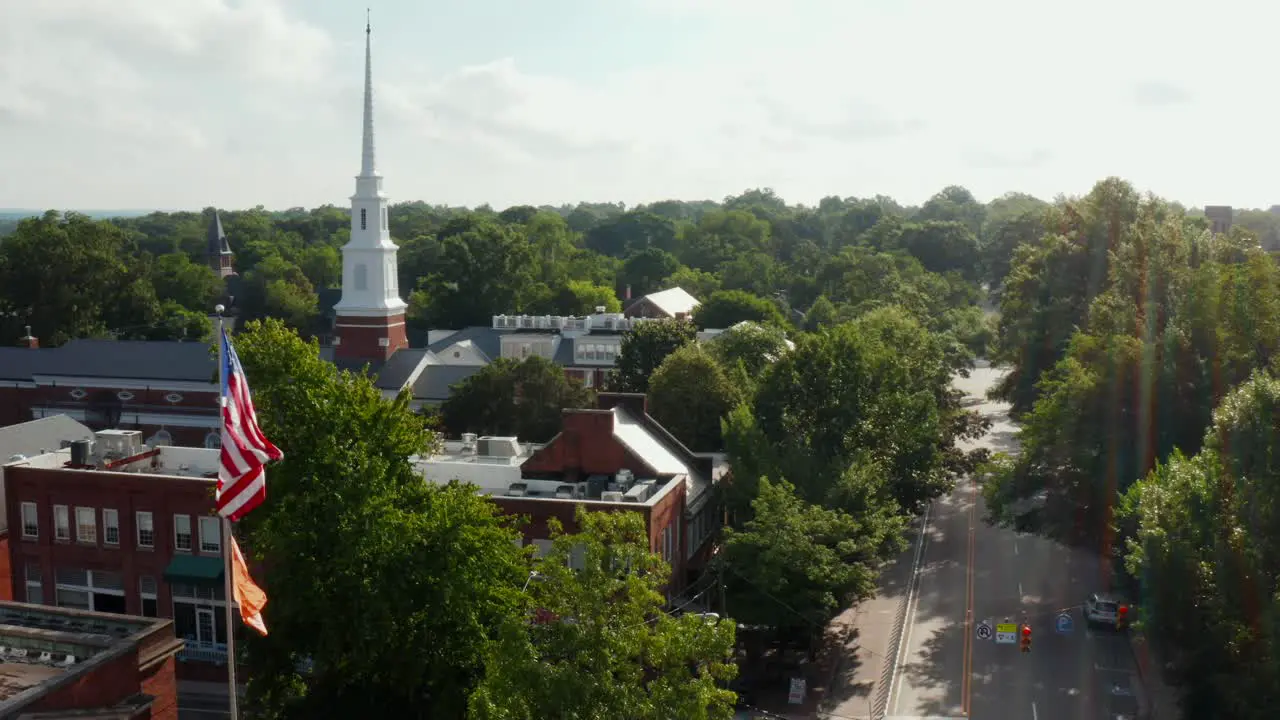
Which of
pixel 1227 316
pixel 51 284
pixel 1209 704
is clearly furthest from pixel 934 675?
pixel 51 284

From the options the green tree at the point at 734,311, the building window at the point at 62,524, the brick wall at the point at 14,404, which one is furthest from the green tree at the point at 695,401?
the brick wall at the point at 14,404

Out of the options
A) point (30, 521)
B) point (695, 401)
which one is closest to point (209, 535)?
point (30, 521)

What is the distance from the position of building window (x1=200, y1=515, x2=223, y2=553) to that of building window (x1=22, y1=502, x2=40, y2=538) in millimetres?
6377

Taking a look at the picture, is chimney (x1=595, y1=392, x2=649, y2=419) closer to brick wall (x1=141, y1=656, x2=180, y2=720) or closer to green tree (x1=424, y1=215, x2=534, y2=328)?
brick wall (x1=141, y1=656, x2=180, y2=720)

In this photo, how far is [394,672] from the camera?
93.8 feet

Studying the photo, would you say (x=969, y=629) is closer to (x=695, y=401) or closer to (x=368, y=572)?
(x=695, y=401)

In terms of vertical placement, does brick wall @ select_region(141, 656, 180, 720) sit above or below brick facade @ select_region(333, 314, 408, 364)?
below

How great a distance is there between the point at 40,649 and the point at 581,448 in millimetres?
20829

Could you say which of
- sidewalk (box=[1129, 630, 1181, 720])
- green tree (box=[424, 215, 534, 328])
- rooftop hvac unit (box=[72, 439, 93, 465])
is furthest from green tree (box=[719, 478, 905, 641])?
green tree (box=[424, 215, 534, 328])

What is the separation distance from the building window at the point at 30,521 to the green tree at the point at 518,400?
822 inches

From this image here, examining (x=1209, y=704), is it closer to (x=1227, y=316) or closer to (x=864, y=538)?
(x=864, y=538)

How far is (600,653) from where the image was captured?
70.2 feet

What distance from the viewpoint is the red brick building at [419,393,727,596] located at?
38.2 meters

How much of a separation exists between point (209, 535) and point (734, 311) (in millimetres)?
56462
